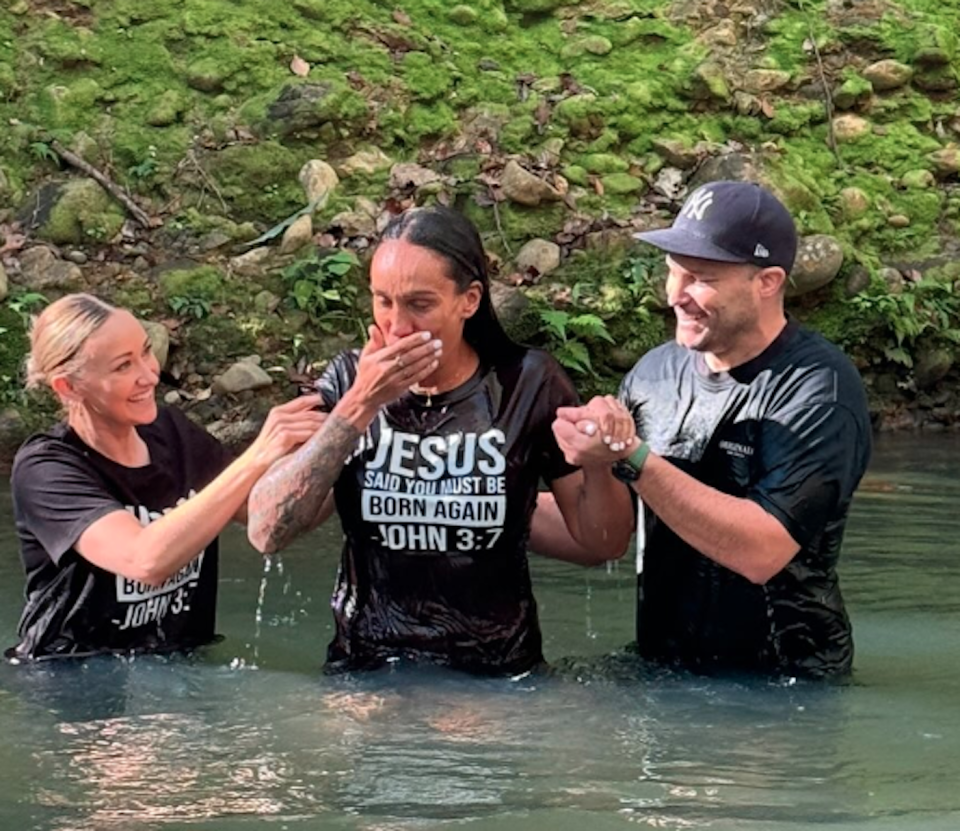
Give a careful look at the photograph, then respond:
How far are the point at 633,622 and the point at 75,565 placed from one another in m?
2.41

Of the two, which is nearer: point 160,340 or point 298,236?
point 160,340

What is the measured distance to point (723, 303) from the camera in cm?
464

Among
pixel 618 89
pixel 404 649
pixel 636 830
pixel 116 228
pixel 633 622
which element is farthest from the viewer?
pixel 618 89

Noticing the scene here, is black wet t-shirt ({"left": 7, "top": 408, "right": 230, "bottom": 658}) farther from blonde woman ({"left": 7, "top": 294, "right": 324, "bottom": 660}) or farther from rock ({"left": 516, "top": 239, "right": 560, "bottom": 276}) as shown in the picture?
rock ({"left": 516, "top": 239, "right": 560, "bottom": 276})

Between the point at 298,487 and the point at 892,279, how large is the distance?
324 inches

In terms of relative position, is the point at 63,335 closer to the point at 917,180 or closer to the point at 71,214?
the point at 71,214

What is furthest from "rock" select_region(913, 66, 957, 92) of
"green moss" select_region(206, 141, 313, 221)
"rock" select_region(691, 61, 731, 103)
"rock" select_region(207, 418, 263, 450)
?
"rock" select_region(207, 418, 263, 450)

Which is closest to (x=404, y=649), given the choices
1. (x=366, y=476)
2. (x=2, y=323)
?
(x=366, y=476)

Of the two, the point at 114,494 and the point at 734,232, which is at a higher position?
the point at 734,232

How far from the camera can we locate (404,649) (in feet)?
16.1

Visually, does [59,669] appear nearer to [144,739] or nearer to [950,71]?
[144,739]

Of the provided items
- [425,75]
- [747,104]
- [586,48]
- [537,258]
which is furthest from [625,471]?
[586,48]

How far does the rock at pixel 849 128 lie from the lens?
511 inches

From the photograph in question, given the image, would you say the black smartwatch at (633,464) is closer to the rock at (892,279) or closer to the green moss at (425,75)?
the rock at (892,279)
